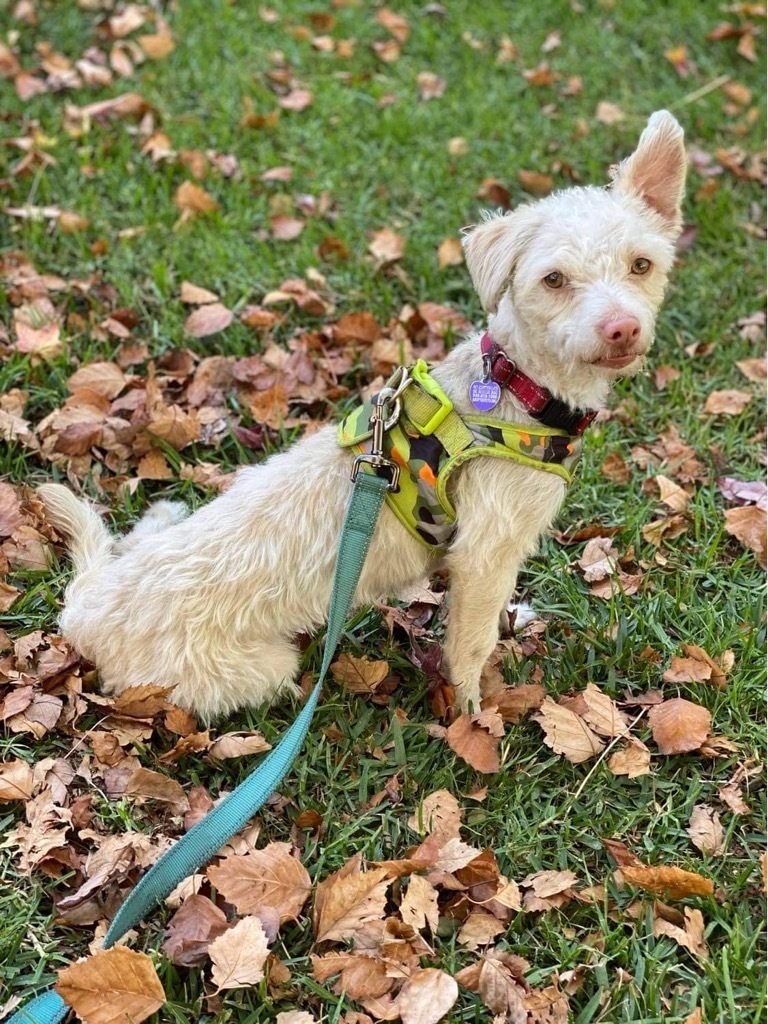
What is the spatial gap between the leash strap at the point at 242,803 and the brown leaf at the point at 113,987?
58mm

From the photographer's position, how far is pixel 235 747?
3.55 metres

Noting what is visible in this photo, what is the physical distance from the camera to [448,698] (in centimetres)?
376

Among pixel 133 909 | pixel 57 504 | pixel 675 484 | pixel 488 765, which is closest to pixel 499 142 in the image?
pixel 675 484

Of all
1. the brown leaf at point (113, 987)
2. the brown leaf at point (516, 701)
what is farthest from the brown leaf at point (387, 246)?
the brown leaf at point (113, 987)

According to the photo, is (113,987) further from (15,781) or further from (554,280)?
(554,280)

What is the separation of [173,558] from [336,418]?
69.7 inches

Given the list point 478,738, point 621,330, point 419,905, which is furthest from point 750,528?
point 419,905

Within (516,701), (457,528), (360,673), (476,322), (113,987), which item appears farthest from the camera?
(476,322)

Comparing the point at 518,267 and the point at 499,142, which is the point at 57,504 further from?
the point at 499,142

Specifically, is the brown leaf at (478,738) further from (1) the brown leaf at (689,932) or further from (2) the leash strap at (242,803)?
(1) the brown leaf at (689,932)

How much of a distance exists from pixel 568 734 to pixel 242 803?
1.28 metres

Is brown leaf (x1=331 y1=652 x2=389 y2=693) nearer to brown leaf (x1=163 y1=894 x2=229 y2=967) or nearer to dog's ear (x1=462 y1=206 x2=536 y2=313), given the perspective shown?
brown leaf (x1=163 y1=894 x2=229 y2=967)

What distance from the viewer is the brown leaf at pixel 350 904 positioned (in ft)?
9.87

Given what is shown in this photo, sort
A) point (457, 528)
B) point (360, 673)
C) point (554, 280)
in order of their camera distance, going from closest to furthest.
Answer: point (554, 280)
point (457, 528)
point (360, 673)
